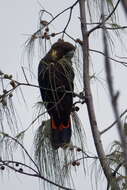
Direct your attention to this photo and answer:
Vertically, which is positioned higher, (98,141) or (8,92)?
(8,92)

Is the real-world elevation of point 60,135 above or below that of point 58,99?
below

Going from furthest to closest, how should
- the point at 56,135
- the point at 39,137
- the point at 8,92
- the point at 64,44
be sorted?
the point at 64,44 < the point at 56,135 < the point at 39,137 < the point at 8,92

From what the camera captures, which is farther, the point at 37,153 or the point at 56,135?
the point at 56,135

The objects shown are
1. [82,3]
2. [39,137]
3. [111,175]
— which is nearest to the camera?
[111,175]

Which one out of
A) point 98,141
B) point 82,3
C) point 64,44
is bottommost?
point 98,141

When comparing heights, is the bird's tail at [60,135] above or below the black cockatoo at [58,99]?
below

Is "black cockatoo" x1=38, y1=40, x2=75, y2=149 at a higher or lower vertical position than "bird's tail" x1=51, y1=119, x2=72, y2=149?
higher

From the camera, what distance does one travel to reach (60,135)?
240 centimetres

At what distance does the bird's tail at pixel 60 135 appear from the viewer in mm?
2189

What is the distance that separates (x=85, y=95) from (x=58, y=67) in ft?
0.66

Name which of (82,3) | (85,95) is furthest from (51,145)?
(82,3)

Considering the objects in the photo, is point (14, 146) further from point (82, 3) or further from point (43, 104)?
point (82, 3)

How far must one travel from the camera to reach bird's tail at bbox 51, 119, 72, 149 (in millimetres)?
2189

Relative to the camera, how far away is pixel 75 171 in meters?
1.93
